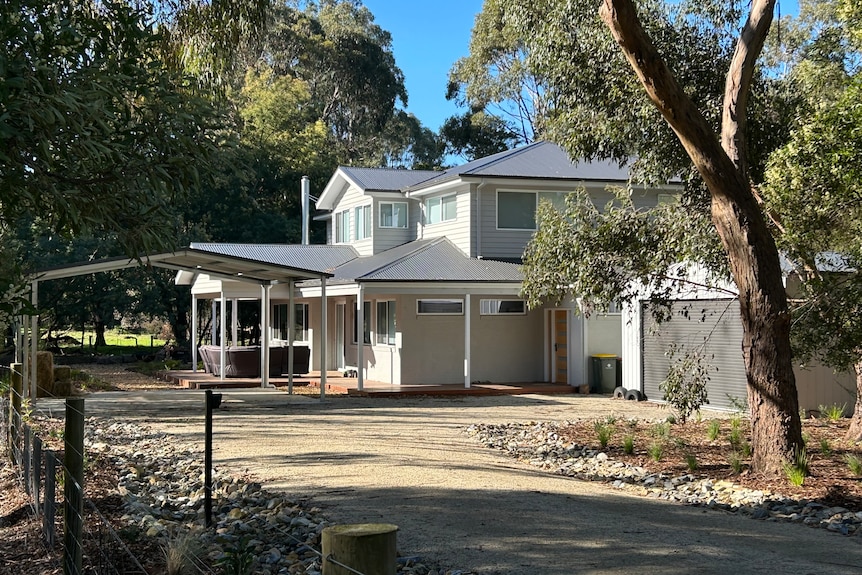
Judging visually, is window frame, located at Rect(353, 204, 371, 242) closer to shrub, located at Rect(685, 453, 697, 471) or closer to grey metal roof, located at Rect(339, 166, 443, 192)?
grey metal roof, located at Rect(339, 166, 443, 192)

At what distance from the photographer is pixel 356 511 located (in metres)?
8.67

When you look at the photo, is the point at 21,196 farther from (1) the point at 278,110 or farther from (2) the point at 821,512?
(1) the point at 278,110

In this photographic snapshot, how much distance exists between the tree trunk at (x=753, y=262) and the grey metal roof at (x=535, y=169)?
42.2 ft

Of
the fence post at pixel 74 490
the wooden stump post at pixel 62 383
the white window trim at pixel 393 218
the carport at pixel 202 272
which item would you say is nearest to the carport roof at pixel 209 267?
the carport at pixel 202 272

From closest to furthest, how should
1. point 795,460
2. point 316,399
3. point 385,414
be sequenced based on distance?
1. point 795,460
2. point 385,414
3. point 316,399

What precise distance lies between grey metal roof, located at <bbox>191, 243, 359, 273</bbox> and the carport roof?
15.6 ft

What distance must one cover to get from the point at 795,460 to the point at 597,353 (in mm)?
12770

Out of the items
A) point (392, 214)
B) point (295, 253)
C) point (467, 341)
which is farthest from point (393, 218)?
point (467, 341)

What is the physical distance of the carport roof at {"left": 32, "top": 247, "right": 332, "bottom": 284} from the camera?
19.1m

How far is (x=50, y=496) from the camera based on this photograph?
7.24m

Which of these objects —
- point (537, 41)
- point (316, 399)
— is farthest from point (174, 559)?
point (316, 399)

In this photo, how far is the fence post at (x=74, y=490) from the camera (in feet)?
20.0

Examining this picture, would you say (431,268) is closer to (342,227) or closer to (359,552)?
(342,227)

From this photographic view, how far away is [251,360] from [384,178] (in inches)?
307
